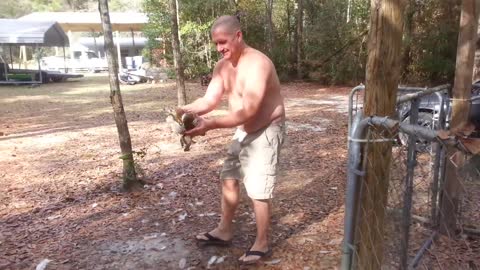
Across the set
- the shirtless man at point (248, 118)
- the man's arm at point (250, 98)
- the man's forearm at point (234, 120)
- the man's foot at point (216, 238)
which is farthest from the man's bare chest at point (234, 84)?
the man's foot at point (216, 238)

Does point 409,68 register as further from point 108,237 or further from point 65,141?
point 108,237

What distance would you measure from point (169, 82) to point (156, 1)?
380cm

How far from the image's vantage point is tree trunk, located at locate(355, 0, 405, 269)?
1866 mm

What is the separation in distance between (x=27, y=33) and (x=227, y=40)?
21539 millimetres

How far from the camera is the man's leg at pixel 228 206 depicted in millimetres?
3480

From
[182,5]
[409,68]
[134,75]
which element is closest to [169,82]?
[134,75]

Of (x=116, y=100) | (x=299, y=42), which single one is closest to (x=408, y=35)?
(x=299, y=42)

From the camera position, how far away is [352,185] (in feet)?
6.67

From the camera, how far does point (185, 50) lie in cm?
1994

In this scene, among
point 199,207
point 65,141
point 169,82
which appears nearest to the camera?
point 199,207

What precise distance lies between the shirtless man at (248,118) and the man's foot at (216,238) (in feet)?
0.75

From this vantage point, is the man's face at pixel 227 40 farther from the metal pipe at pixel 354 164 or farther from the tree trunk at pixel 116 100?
the tree trunk at pixel 116 100

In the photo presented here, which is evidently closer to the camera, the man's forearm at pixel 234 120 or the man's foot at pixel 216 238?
the man's forearm at pixel 234 120

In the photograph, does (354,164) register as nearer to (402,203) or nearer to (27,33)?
(402,203)
